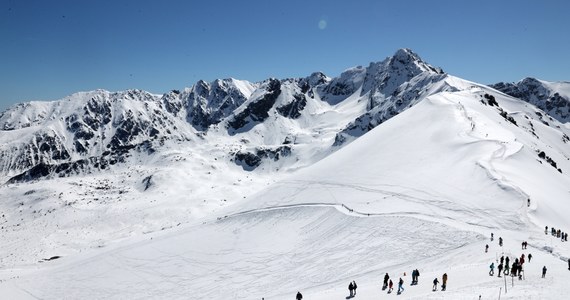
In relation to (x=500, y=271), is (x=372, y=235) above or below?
above

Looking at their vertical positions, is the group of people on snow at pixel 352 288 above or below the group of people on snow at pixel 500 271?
below

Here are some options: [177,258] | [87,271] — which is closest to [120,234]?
[87,271]

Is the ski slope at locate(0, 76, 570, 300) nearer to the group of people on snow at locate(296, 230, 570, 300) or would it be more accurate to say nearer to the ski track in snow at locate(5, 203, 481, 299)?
the ski track in snow at locate(5, 203, 481, 299)

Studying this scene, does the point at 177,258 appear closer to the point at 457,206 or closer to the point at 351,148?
the point at 457,206

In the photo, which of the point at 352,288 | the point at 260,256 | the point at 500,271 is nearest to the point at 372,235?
the point at 260,256

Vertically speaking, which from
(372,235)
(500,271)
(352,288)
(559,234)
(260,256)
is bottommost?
(260,256)

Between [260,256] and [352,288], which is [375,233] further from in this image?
[352,288]

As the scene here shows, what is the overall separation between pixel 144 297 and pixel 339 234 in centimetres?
3039

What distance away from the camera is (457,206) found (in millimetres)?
58312

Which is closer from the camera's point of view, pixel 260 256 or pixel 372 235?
pixel 372 235

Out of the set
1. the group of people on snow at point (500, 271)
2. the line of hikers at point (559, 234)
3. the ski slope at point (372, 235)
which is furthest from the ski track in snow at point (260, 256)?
the group of people on snow at point (500, 271)

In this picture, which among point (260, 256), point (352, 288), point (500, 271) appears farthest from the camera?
point (260, 256)

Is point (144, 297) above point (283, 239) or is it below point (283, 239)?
below

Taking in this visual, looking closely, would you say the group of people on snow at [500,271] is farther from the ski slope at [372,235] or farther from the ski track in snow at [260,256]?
the ski track in snow at [260,256]
